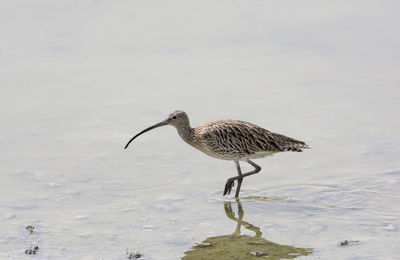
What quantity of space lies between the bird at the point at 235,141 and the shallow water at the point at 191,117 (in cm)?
38

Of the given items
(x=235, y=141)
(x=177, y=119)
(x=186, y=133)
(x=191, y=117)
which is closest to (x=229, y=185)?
(x=235, y=141)

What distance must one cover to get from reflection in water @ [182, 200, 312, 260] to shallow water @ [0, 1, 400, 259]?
10cm

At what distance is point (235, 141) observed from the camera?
1073cm

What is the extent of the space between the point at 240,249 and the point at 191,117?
4.36 meters

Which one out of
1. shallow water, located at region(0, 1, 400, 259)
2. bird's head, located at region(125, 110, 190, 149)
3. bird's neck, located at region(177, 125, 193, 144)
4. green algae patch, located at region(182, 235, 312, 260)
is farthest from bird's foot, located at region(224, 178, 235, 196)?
green algae patch, located at region(182, 235, 312, 260)

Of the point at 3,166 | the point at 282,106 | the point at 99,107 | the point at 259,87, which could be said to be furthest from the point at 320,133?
the point at 3,166

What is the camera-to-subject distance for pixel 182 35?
16734mm

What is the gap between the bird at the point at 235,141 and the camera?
424 inches

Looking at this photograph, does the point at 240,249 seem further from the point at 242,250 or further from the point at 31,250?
the point at 31,250

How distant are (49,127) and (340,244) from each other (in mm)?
5462

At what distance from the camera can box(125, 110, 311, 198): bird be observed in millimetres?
10758

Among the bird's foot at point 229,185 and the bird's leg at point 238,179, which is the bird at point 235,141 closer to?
the bird's leg at point 238,179

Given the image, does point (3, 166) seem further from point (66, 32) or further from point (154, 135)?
point (66, 32)

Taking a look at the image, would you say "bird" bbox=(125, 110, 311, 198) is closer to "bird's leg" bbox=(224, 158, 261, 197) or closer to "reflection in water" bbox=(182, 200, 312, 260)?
"bird's leg" bbox=(224, 158, 261, 197)
